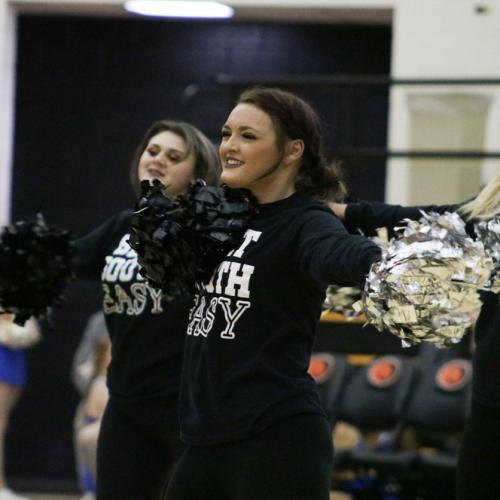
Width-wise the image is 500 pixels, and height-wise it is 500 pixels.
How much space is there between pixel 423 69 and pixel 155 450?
4683mm

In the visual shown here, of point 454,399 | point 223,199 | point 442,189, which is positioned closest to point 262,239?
point 223,199

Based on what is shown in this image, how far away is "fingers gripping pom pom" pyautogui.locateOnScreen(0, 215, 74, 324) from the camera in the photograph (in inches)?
157

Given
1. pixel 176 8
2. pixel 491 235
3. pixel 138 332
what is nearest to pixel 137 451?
pixel 138 332

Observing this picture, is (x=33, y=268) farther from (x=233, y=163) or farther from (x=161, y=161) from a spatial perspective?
(x=233, y=163)

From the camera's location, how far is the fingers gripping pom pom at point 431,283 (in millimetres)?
2559

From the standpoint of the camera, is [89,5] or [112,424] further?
[89,5]

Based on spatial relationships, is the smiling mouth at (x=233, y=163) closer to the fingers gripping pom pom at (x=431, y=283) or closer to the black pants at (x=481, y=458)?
the fingers gripping pom pom at (x=431, y=283)

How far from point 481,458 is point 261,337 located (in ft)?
2.59

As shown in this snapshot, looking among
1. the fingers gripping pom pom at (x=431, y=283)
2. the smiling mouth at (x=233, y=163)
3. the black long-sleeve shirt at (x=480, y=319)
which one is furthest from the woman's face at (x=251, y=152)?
the fingers gripping pom pom at (x=431, y=283)

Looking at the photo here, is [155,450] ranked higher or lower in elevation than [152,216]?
lower

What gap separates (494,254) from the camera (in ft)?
11.0

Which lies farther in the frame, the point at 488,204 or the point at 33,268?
the point at 33,268

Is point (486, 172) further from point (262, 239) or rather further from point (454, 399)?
point (262, 239)

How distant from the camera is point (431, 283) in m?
2.56
